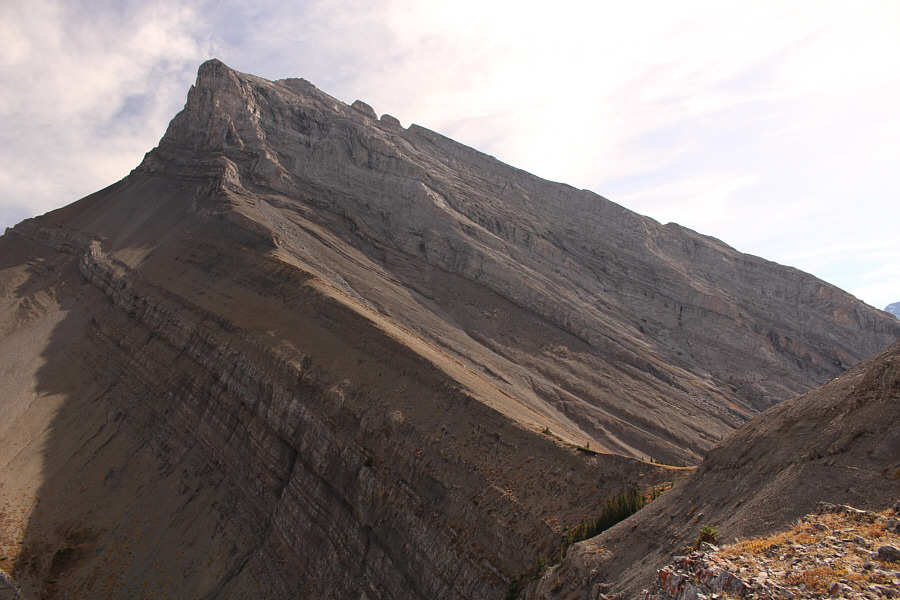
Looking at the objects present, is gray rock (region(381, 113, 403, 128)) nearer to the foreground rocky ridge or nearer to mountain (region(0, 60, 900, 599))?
mountain (region(0, 60, 900, 599))

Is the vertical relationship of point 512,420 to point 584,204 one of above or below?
below

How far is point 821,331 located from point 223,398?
280ft

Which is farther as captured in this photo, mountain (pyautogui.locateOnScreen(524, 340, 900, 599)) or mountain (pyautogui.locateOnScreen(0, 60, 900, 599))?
mountain (pyautogui.locateOnScreen(0, 60, 900, 599))

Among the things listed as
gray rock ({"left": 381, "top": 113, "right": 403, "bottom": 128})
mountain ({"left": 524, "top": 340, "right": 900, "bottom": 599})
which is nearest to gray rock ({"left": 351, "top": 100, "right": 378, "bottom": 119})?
gray rock ({"left": 381, "top": 113, "right": 403, "bottom": 128})

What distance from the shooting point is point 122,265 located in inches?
2176

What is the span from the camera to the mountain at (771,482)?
11.5 meters

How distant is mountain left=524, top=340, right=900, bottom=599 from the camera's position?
11.5m

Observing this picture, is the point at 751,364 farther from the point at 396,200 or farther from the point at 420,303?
the point at 396,200

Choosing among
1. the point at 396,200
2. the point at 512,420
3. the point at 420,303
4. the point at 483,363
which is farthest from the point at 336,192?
the point at 512,420

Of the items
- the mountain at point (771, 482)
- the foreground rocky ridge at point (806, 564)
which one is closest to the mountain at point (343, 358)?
the mountain at point (771, 482)

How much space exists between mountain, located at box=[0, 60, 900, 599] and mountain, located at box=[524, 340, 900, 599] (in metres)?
4.42

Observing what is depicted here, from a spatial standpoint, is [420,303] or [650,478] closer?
[650,478]

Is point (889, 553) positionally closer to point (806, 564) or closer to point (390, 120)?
point (806, 564)

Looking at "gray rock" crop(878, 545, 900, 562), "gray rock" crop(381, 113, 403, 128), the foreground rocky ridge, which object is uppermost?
"gray rock" crop(381, 113, 403, 128)
